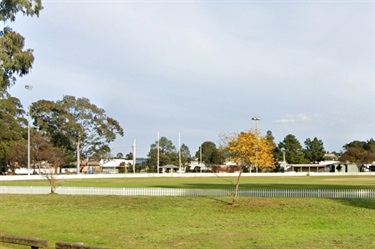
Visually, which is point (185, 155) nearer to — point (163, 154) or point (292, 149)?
point (163, 154)

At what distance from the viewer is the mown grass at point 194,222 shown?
13422 mm

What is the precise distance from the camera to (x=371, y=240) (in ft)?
42.6

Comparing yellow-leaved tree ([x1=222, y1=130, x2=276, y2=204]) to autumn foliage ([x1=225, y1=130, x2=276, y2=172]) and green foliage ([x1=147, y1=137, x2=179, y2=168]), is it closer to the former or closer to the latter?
autumn foliage ([x1=225, y1=130, x2=276, y2=172])

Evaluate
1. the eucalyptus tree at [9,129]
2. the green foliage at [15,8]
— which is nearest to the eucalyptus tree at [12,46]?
the green foliage at [15,8]

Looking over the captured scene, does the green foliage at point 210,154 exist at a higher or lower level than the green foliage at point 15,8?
lower

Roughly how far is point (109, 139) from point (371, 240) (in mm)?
84345

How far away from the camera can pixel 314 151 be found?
13388cm

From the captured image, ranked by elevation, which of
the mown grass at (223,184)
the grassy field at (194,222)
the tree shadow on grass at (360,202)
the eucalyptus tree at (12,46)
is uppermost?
the eucalyptus tree at (12,46)

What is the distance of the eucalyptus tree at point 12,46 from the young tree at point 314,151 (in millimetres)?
116127

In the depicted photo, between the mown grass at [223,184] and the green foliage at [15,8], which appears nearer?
the green foliage at [15,8]

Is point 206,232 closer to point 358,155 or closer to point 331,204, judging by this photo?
point 331,204

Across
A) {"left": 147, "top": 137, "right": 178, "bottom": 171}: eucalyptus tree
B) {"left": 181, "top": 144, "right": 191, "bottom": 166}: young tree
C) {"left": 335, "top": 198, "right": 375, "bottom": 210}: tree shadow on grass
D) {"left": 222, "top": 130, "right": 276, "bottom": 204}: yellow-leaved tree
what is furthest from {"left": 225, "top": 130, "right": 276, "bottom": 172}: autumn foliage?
{"left": 181, "top": 144, "right": 191, "bottom": 166}: young tree

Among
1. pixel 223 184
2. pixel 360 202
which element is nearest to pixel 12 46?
pixel 360 202

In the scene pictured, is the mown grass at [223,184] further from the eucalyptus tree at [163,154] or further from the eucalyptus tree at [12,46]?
the eucalyptus tree at [163,154]
